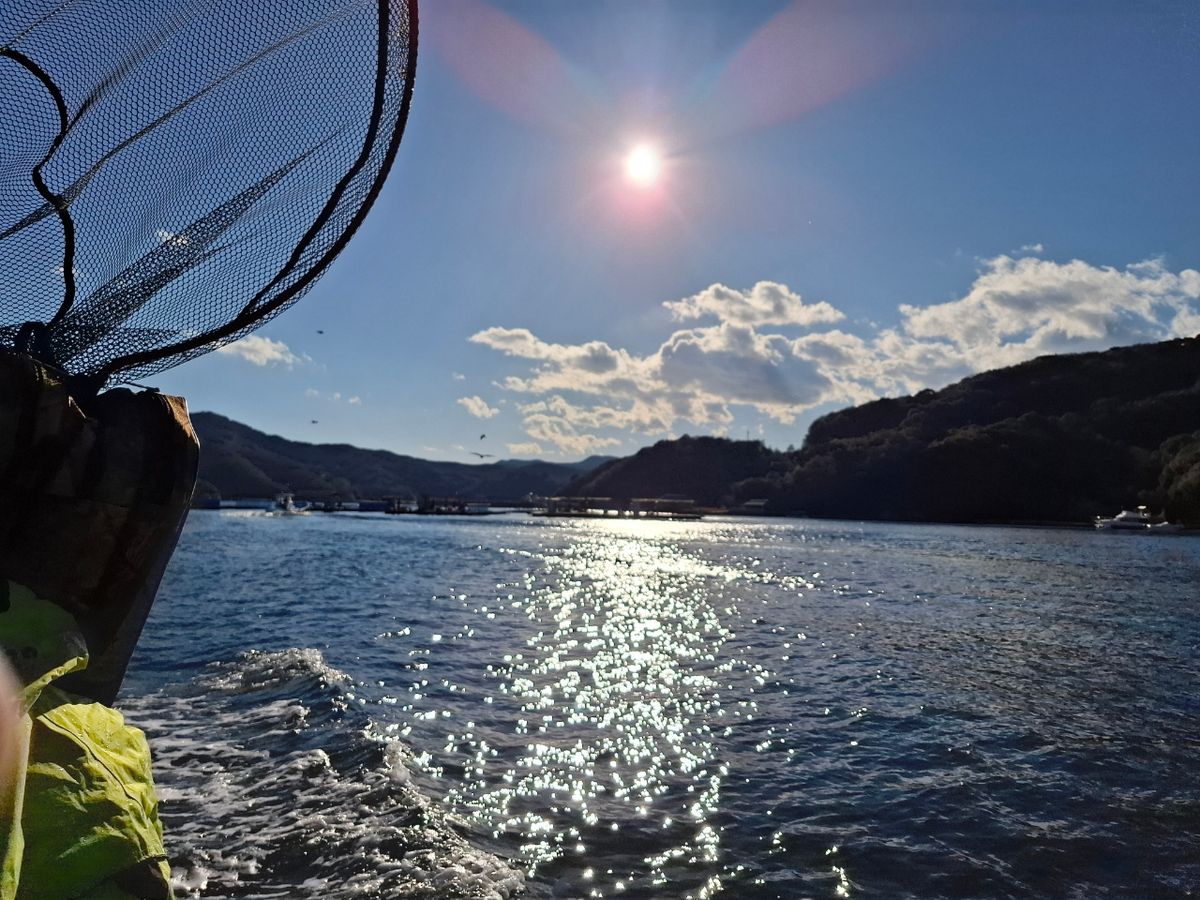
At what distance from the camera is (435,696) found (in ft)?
44.1

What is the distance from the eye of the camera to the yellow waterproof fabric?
2.56 metres

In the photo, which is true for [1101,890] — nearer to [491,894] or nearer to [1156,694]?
[491,894]

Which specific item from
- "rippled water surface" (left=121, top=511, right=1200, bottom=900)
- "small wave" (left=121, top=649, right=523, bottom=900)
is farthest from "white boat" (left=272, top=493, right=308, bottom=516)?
"small wave" (left=121, top=649, right=523, bottom=900)

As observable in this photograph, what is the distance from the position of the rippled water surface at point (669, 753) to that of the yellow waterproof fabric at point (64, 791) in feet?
12.7

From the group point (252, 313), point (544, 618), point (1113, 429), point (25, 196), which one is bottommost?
point (544, 618)

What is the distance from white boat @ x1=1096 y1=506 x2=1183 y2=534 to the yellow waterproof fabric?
145337 mm

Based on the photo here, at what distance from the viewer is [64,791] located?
2.71 metres

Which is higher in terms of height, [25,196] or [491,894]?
[25,196]

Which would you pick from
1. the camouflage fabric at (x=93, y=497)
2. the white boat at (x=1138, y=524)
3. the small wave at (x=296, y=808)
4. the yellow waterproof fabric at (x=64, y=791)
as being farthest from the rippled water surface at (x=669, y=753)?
the white boat at (x=1138, y=524)

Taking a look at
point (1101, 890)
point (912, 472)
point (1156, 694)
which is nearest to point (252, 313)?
point (1101, 890)

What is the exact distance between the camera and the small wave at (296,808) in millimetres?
6352

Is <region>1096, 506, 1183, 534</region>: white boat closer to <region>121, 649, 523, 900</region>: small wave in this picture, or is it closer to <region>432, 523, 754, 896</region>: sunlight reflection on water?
<region>432, 523, 754, 896</region>: sunlight reflection on water

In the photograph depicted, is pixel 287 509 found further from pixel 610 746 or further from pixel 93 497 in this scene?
pixel 93 497

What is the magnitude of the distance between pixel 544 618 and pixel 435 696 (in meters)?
11.5
